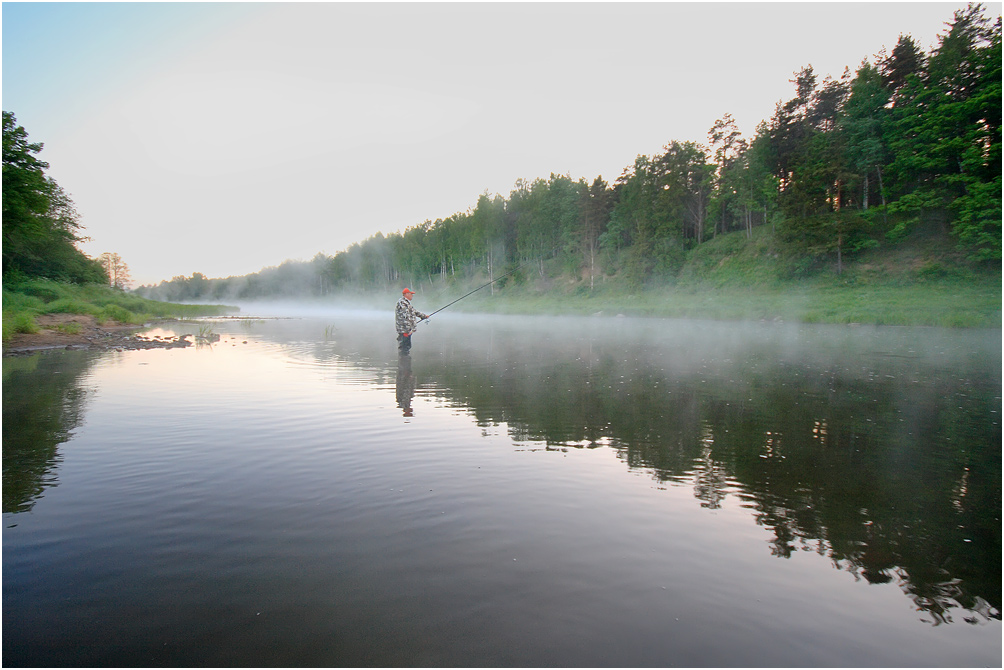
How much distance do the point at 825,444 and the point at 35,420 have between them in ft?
45.7

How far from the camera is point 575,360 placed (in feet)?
65.9

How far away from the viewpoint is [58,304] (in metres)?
34.7

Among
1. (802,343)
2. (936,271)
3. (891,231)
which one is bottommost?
(802,343)

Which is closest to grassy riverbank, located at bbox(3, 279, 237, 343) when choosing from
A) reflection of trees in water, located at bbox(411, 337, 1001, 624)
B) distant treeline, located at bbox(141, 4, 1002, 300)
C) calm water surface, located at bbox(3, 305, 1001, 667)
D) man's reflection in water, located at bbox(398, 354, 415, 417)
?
calm water surface, located at bbox(3, 305, 1001, 667)

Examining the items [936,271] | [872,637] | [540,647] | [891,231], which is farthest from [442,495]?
[891,231]

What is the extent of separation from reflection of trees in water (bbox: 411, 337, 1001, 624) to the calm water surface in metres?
0.05

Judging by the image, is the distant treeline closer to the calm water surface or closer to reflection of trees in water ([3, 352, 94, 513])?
the calm water surface

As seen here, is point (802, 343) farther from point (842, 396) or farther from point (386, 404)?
point (386, 404)

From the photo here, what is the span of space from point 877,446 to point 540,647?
752 cm

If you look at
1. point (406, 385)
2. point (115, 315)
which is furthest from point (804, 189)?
point (115, 315)

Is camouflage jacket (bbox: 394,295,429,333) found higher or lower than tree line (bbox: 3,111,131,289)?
lower

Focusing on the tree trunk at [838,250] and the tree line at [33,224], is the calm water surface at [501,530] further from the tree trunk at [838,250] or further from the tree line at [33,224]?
the tree trunk at [838,250]

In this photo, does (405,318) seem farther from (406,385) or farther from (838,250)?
(838,250)

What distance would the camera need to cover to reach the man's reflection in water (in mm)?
11641
